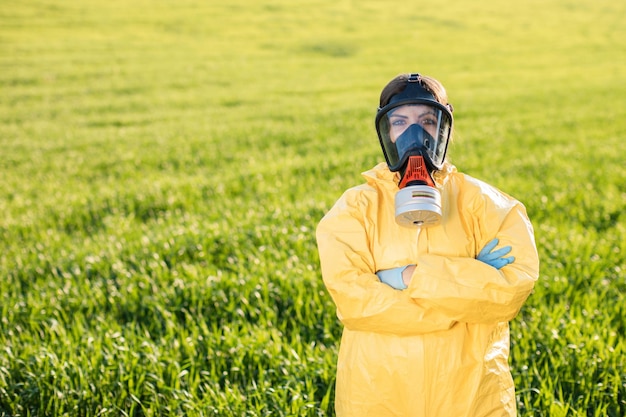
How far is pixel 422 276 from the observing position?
8.09ft

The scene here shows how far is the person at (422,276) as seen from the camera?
2479mm

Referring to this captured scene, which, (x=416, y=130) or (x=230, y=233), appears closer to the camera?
(x=416, y=130)

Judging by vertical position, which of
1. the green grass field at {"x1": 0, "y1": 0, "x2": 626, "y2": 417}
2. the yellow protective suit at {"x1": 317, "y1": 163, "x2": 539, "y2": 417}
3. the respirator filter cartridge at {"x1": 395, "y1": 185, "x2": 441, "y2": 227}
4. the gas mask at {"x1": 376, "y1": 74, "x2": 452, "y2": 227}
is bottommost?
the green grass field at {"x1": 0, "y1": 0, "x2": 626, "y2": 417}

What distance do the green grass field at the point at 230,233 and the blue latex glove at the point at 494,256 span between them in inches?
52.2

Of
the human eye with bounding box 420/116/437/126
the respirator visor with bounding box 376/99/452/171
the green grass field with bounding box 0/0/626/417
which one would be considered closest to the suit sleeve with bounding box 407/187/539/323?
the respirator visor with bounding box 376/99/452/171

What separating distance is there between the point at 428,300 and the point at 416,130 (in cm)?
78

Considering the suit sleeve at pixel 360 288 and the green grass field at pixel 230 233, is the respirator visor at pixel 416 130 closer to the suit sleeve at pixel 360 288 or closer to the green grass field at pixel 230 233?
the suit sleeve at pixel 360 288

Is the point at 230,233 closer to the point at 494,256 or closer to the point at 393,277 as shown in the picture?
the point at 393,277

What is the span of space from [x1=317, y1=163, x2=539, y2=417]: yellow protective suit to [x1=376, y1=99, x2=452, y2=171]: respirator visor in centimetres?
Result: 19

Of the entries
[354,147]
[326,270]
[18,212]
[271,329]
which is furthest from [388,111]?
[354,147]

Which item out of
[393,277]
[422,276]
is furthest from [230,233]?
[422,276]

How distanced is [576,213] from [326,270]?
578 centimetres

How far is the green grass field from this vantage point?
3842mm

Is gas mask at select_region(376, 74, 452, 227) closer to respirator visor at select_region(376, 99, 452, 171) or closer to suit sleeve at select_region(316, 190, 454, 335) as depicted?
respirator visor at select_region(376, 99, 452, 171)
